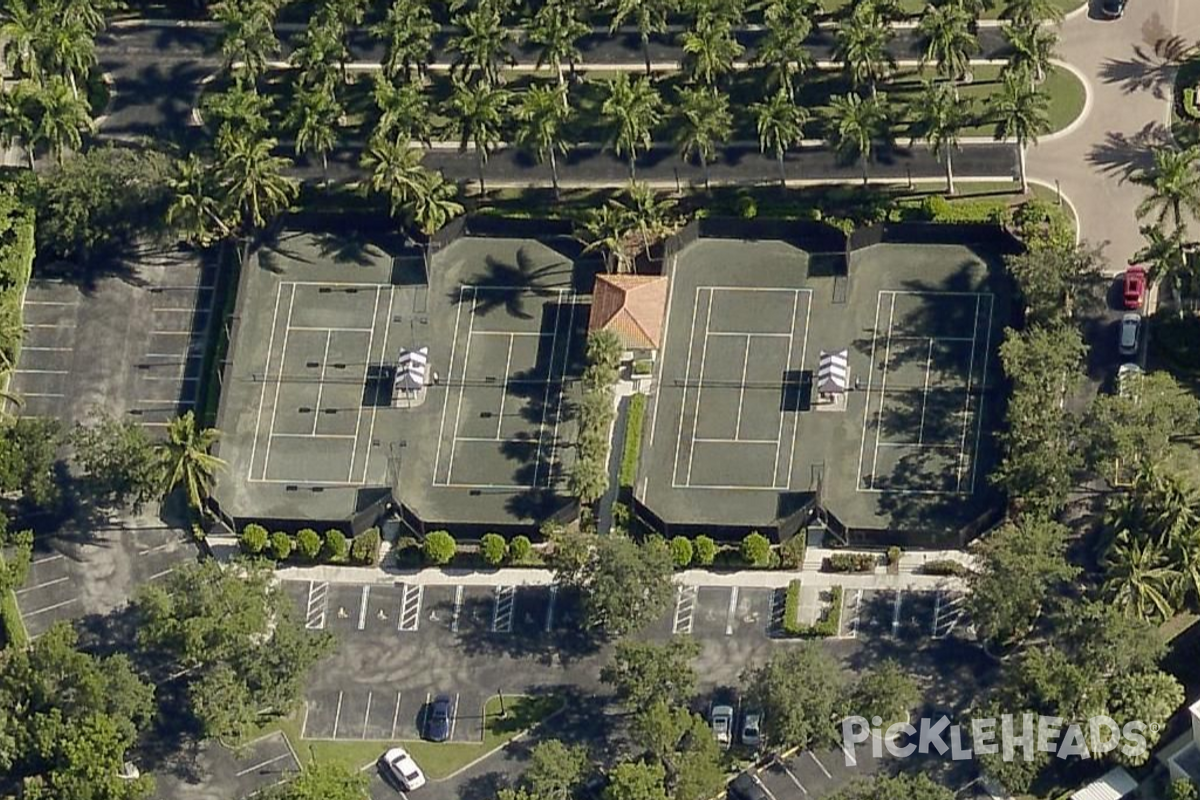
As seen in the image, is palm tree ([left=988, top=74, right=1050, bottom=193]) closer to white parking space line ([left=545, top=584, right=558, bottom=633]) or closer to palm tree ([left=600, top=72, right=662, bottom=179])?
palm tree ([left=600, top=72, right=662, bottom=179])

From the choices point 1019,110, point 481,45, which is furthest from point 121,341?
point 1019,110

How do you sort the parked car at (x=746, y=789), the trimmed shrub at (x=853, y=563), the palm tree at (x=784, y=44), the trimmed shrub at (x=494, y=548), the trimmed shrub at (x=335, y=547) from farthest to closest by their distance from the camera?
the palm tree at (x=784, y=44) < the trimmed shrub at (x=335, y=547) < the trimmed shrub at (x=494, y=548) < the trimmed shrub at (x=853, y=563) < the parked car at (x=746, y=789)

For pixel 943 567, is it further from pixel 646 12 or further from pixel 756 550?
pixel 646 12

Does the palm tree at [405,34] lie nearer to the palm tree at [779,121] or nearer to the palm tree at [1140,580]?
the palm tree at [779,121]

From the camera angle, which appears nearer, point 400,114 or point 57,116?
point 400,114

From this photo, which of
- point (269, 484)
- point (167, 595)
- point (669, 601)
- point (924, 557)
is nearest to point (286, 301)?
point (269, 484)

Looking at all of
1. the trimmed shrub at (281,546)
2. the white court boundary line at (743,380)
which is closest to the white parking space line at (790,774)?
the white court boundary line at (743,380)
